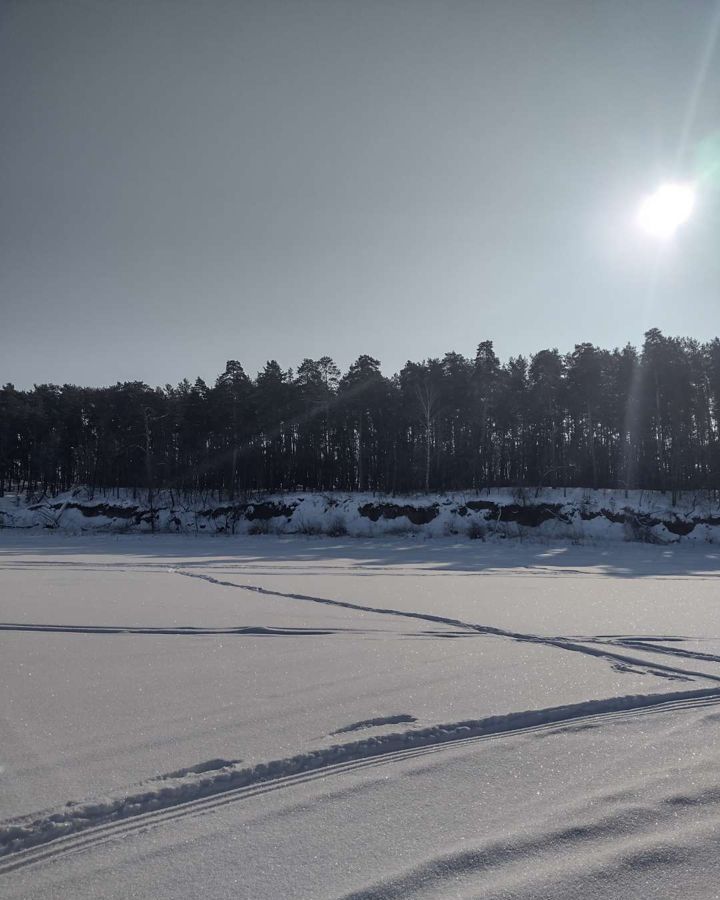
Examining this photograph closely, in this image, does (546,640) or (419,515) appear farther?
(419,515)

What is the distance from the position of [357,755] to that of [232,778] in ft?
2.15

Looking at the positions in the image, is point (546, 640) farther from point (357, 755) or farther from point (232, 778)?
point (232, 778)

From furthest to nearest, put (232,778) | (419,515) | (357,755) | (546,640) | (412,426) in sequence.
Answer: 1. (412,426)
2. (419,515)
3. (546,640)
4. (357,755)
5. (232,778)

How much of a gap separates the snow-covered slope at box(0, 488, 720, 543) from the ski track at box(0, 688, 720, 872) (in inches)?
888

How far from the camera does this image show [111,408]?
46406mm

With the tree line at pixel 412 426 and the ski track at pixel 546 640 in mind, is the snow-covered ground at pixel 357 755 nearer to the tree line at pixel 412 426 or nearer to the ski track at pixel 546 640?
the ski track at pixel 546 640

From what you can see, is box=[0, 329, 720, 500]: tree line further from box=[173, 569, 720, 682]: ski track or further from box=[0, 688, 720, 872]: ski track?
box=[0, 688, 720, 872]: ski track

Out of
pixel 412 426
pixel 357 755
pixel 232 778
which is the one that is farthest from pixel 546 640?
pixel 412 426

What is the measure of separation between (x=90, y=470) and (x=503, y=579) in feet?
146

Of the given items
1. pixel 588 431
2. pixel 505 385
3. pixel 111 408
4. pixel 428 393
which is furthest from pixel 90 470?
pixel 588 431

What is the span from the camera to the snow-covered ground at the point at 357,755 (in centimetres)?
219

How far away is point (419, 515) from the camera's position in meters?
29.8

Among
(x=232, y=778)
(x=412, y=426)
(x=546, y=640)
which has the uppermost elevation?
(x=412, y=426)

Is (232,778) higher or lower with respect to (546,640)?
higher
